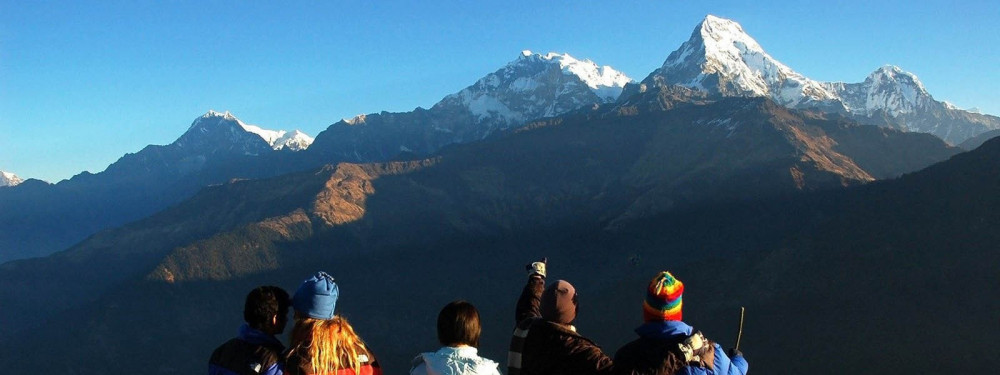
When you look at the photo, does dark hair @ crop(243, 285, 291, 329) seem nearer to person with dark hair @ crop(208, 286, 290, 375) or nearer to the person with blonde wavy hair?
person with dark hair @ crop(208, 286, 290, 375)

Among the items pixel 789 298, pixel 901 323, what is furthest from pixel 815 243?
pixel 901 323

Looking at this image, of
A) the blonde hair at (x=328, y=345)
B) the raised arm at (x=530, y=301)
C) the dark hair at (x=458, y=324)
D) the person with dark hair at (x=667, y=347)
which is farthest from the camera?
the raised arm at (x=530, y=301)

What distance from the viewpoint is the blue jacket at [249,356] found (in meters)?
9.12

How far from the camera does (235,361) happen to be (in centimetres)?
931

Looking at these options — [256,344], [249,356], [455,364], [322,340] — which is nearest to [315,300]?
[322,340]

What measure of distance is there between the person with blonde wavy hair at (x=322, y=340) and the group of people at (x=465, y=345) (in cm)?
1

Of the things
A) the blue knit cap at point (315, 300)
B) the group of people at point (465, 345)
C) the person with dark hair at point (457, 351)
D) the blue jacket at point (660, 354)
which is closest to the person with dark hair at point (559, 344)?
the group of people at point (465, 345)

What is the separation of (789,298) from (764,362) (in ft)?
71.0

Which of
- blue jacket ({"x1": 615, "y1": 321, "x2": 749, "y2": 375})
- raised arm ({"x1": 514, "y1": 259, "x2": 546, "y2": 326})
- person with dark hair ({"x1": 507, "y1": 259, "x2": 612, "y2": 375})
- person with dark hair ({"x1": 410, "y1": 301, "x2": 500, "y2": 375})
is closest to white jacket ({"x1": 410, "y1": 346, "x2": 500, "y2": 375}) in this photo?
person with dark hair ({"x1": 410, "y1": 301, "x2": 500, "y2": 375})

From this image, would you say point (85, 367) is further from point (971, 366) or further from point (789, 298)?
point (971, 366)

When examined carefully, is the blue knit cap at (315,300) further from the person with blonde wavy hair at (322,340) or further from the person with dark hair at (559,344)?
the person with dark hair at (559,344)

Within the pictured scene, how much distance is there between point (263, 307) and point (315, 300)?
644 mm

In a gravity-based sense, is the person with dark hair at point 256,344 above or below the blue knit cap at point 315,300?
below

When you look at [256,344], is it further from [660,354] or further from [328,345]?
[660,354]
